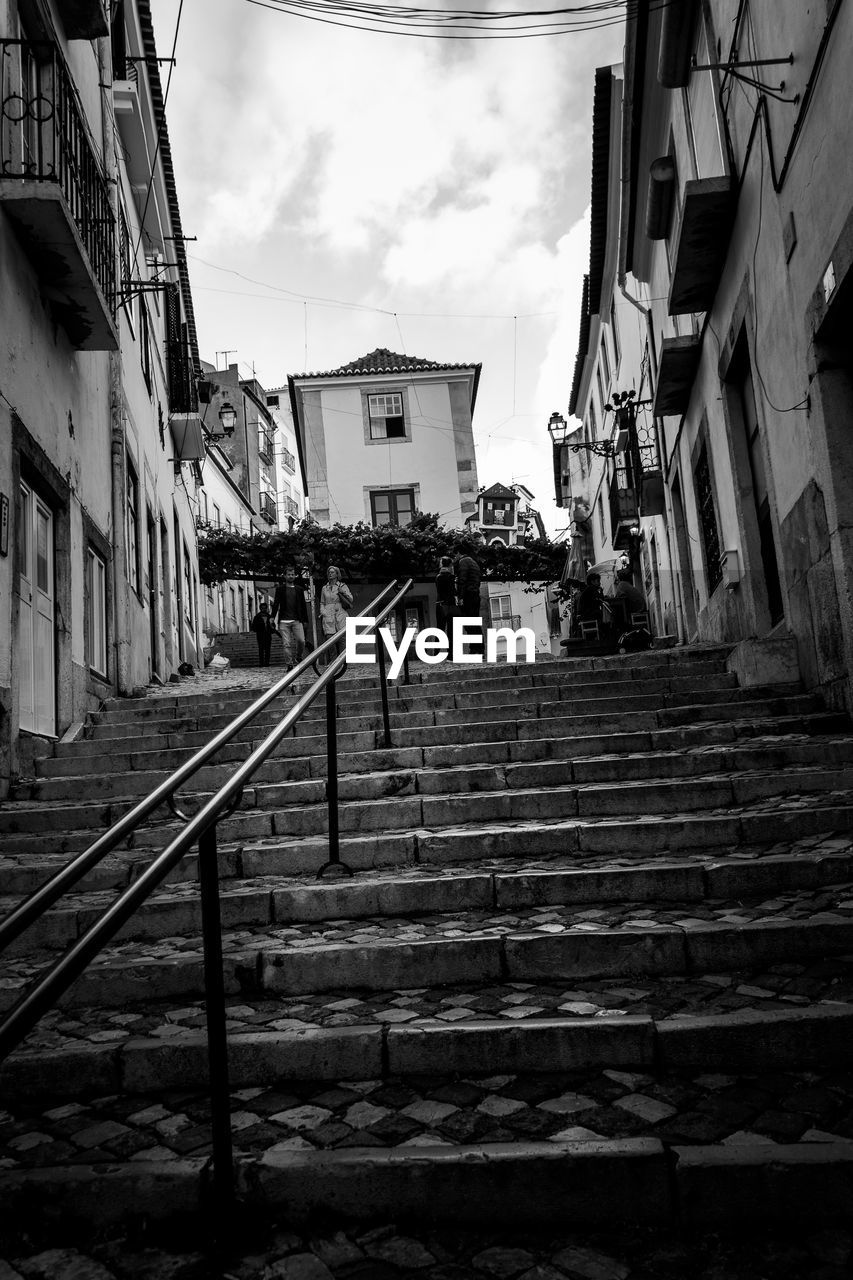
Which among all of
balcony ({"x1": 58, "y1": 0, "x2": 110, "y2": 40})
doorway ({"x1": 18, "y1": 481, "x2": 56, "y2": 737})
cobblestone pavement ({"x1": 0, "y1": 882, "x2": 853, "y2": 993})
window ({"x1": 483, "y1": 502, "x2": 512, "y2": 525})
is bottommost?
cobblestone pavement ({"x1": 0, "y1": 882, "x2": 853, "y2": 993})

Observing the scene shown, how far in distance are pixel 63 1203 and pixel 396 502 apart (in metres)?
29.6

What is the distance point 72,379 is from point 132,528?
11.6ft

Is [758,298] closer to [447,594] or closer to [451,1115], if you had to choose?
[451,1115]

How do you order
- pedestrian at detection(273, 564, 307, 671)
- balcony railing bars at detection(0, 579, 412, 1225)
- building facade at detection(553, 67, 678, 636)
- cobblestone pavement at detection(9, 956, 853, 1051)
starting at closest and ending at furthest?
1. balcony railing bars at detection(0, 579, 412, 1225)
2. cobblestone pavement at detection(9, 956, 853, 1051)
3. pedestrian at detection(273, 564, 307, 671)
4. building facade at detection(553, 67, 678, 636)

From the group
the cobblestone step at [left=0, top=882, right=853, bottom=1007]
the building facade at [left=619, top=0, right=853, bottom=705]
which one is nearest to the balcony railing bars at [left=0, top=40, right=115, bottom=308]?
the building facade at [left=619, top=0, right=853, bottom=705]

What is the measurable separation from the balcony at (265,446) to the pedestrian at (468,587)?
31.3 metres

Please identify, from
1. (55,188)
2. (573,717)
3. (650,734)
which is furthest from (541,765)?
(55,188)

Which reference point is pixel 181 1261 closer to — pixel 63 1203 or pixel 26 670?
pixel 63 1203

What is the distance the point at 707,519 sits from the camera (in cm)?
1141

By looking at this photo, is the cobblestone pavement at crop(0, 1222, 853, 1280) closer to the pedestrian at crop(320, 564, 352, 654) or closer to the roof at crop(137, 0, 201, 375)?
the roof at crop(137, 0, 201, 375)

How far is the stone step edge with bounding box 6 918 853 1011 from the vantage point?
3256mm

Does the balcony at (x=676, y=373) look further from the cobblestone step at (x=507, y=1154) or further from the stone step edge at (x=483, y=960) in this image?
the cobblestone step at (x=507, y=1154)

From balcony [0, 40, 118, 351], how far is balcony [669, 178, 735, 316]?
4833mm

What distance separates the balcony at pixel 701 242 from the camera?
26.3 feet
